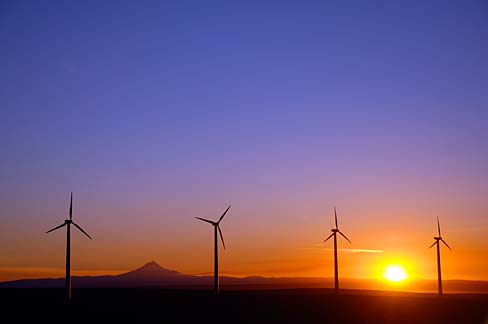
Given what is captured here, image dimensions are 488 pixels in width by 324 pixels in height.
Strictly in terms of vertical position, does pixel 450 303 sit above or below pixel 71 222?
below

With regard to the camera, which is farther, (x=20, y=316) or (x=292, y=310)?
(x=292, y=310)

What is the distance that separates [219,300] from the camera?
10481 cm

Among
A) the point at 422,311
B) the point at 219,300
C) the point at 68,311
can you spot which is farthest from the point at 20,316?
the point at 422,311

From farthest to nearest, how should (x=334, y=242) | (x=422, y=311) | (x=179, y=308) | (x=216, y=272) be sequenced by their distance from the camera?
(x=334, y=242), (x=216, y=272), (x=422, y=311), (x=179, y=308)

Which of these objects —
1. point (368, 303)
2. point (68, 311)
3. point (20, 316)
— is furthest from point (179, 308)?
point (368, 303)

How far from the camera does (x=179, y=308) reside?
93.1 metres

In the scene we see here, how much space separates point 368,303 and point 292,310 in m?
18.0

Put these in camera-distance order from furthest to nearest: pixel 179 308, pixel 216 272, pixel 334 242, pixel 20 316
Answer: pixel 334 242
pixel 216 272
pixel 179 308
pixel 20 316

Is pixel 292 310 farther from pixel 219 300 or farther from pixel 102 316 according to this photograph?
pixel 102 316

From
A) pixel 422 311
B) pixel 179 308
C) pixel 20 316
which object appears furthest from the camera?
pixel 422 311

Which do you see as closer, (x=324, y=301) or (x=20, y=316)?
(x=20, y=316)

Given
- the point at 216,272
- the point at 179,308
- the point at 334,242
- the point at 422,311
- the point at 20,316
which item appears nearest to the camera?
the point at 20,316

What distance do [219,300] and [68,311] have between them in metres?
25.3

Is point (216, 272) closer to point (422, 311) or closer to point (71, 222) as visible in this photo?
point (71, 222)
